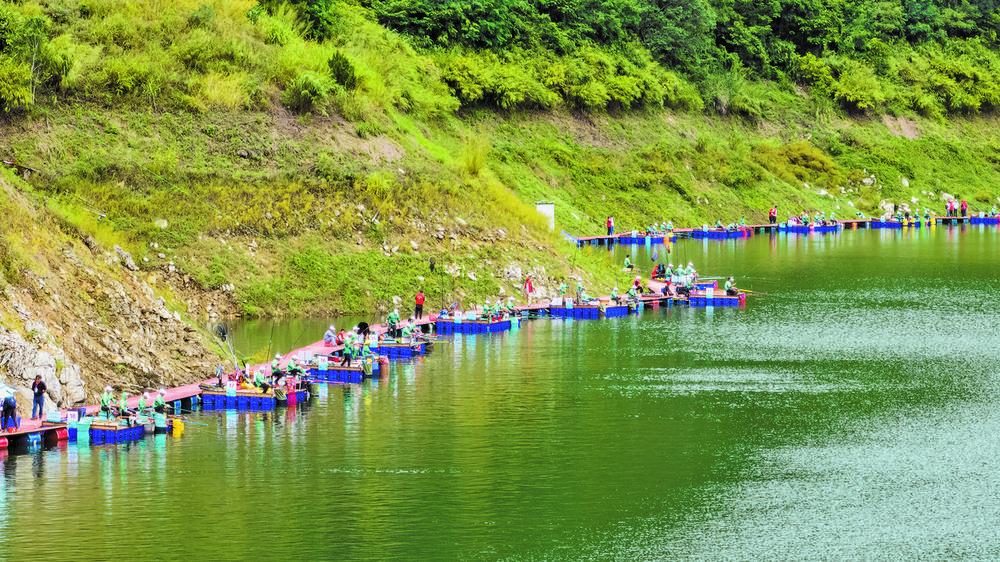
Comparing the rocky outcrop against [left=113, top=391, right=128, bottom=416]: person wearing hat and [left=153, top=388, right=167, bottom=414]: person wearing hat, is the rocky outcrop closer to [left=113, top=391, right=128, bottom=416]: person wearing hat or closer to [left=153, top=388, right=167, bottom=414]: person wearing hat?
[left=113, top=391, right=128, bottom=416]: person wearing hat

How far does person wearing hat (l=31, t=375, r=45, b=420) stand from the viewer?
155 feet

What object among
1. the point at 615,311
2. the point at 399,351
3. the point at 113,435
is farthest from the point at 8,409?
the point at 615,311

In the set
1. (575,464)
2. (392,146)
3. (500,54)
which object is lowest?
(575,464)

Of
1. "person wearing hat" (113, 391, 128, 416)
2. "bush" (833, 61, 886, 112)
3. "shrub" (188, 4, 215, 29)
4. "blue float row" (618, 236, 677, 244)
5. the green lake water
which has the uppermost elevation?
"bush" (833, 61, 886, 112)

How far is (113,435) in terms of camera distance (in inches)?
1858

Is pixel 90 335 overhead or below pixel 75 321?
below

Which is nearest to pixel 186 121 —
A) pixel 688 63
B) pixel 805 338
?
pixel 805 338

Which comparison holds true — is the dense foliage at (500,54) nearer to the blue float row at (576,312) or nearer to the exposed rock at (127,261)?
the exposed rock at (127,261)

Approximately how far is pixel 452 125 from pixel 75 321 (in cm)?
6776

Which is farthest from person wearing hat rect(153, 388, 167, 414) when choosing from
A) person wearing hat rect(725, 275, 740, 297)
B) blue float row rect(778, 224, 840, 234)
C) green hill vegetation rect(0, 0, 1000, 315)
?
blue float row rect(778, 224, 840, 234)

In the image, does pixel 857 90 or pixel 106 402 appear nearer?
pixel 106 402

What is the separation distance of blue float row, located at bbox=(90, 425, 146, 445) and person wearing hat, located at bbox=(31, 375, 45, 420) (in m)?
2.08

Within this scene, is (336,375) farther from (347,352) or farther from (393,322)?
(393,322)

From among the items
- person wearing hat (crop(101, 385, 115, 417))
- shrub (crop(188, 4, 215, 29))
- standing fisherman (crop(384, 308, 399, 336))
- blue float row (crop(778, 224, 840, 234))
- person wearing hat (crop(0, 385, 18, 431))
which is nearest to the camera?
person wearing hat (crop(0, 385, 18, 431))
